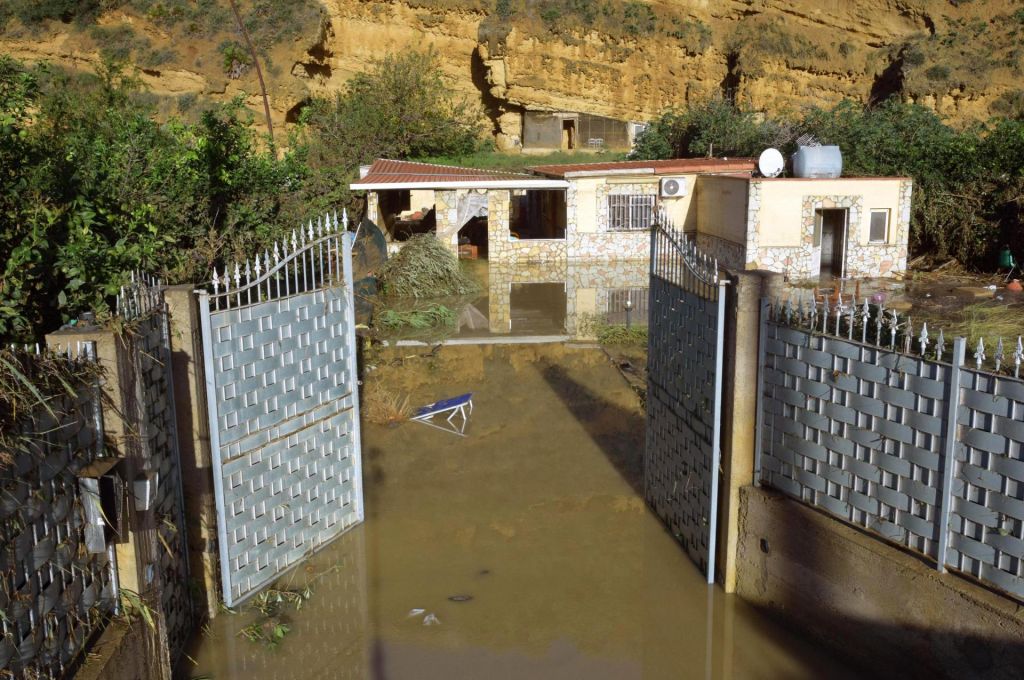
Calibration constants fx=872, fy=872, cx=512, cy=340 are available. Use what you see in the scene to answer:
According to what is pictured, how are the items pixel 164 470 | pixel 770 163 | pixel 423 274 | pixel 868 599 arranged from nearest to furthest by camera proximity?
pixel 868 599
pixel 164 470
pixel 423 274
pixel 770 163

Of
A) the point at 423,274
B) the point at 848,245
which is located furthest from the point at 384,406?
the point at 848,245

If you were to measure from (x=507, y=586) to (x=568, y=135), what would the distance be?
34750 millimetres

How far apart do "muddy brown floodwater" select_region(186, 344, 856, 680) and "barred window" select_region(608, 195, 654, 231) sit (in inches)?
586

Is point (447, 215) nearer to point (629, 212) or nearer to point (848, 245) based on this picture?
point (629, 212)

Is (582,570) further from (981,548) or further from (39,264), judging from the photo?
(39,264)

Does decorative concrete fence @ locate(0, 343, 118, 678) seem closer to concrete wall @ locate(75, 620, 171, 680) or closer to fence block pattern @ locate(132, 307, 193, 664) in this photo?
concrete wall @ locate(75, 620, 171, 680)

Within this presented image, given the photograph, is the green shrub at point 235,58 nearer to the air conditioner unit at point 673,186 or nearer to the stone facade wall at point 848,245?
the air conditioner unit at point 673,186

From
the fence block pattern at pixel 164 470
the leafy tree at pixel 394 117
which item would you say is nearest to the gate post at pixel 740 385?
the fence block pattern at pixel 164 470

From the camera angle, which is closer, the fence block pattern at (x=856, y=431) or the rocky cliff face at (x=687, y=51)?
the fence block pattern at (x=856, y=431)

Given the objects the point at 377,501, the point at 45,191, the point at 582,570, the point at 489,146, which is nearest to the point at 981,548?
the point at 582,570

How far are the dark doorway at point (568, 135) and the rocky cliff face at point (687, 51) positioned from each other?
1019mm

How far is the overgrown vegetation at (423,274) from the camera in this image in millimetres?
18250

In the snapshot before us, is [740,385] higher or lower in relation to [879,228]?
lower

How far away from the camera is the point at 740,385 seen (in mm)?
5852
